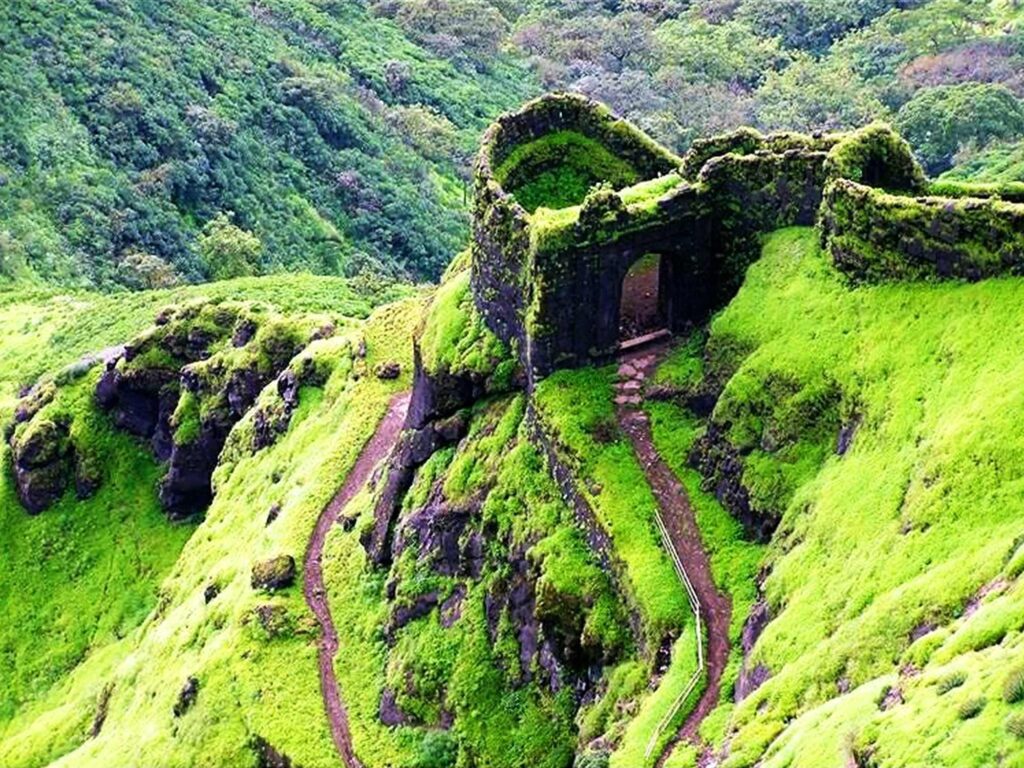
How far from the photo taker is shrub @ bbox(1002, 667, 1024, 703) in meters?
25.1

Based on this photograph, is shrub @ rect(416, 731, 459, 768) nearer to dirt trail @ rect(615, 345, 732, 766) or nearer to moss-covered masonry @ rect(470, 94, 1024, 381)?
dirt trail @ rect(615, 345, 732, 766)

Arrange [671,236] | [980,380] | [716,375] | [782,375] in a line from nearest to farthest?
[980,380], [782,375], [716,375], [671,236]

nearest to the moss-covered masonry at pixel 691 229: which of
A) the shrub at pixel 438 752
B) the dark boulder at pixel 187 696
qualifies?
the shrub at pixel 438 752

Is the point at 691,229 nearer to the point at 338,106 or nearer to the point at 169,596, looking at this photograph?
the point at 169,596

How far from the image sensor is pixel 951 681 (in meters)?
27.4

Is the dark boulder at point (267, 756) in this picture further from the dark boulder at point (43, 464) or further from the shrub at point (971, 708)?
the dark boulder at point (43, 464)

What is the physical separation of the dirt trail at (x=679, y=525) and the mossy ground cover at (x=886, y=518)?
0.75 m

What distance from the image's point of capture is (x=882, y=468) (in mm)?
38812

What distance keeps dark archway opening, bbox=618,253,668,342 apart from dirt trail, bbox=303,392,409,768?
15.8m

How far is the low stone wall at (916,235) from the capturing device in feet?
131

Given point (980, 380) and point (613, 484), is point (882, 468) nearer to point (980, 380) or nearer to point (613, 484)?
point (980, 380)

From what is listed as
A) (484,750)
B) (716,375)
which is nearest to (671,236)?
(716,375)

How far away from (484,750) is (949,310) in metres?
20.7

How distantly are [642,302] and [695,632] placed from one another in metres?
18.3
